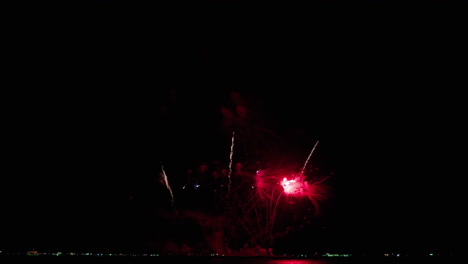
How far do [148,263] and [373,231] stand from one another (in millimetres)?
17248

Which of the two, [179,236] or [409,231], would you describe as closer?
[179,236]

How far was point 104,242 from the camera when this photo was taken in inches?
1197

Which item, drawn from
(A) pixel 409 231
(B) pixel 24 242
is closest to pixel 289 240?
(A) pixel 409 231

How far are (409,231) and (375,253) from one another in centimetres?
304

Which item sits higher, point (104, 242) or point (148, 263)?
point (104, 242)

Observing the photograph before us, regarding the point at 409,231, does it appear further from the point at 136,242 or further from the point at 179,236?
the point at 136,242

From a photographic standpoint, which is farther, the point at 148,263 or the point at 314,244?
the point at 314,244

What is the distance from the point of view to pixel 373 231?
102 ft

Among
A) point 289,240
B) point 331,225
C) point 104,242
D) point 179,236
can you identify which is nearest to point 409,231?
point 331,225

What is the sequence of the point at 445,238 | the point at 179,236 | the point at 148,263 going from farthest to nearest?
the point at 445,238 < the point at 179,236 < the point at 148,263

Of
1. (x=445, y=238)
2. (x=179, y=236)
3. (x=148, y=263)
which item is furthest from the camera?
(x=445, y=238)

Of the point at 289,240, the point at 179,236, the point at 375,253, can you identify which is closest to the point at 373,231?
the point at 375,253

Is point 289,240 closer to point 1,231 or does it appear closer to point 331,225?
point 331,225

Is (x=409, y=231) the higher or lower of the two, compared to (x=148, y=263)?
higher
